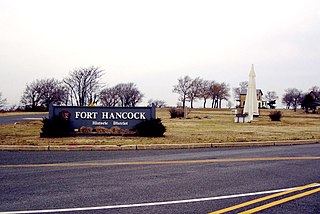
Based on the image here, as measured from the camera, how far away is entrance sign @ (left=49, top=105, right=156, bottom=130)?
16.9m

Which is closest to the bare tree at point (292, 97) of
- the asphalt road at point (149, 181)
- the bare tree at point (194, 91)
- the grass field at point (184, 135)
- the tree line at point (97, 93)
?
the tree line at point (97, 93)

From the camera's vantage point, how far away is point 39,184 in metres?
6.76

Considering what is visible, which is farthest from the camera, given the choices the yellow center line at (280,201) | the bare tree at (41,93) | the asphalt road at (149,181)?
the bare tree at (41,93)

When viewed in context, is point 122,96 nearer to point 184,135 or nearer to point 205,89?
point 205,89

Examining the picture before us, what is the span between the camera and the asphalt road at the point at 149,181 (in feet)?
17.6

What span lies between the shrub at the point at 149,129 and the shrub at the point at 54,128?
3383 mm

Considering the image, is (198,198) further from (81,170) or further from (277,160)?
(277,160)

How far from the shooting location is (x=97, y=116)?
17.0 meters

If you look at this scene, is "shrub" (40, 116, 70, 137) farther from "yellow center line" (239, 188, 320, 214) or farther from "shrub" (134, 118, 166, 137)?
"yellow center line" (239, 188, 320, 214)

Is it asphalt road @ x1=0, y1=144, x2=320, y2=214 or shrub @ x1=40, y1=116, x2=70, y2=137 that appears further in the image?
shrub @ x1=40, y1=116, x2=70, y2=137

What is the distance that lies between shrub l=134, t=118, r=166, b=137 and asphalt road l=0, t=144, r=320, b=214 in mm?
5436

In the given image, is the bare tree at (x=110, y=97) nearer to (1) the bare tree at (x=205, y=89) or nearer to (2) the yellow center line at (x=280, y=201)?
(1) the bare tree at (x=205, y=89)

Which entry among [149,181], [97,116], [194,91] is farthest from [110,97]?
[149,181]

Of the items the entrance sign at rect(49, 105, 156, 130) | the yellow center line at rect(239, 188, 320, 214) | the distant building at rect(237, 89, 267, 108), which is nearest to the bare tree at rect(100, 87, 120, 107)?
the distant building at rect(237, 89, 267, 108)
